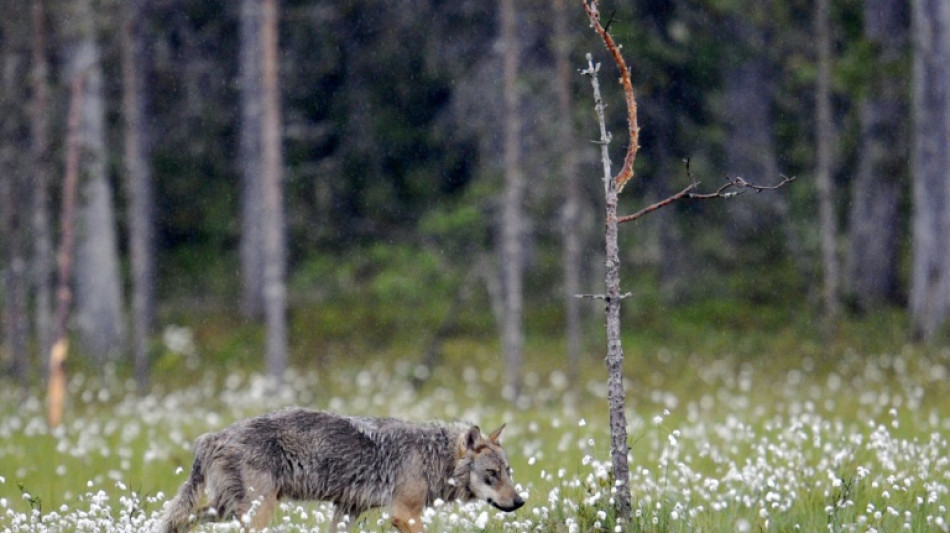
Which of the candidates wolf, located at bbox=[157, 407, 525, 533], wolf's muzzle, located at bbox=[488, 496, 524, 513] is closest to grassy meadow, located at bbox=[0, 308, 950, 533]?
wolf's muzzle, located at bbox=[488, 496, 524, 513]

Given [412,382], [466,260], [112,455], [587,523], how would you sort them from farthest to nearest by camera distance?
[466,260] < [412,382] < [112,455] < [587,523]

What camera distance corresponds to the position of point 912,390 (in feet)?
57.8

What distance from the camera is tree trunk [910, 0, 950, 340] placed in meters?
21.8

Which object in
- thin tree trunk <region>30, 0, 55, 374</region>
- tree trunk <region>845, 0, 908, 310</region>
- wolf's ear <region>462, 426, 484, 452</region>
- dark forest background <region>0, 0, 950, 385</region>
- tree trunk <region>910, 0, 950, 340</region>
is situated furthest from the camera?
tree trunk <region>845, 0, 908, 310</region>

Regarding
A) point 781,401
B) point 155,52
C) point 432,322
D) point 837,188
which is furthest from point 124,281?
point 781,401

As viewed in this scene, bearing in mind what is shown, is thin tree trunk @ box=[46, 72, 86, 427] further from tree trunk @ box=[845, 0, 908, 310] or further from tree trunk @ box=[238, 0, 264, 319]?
tree trunk @ box=[845, 0, 908, 310]

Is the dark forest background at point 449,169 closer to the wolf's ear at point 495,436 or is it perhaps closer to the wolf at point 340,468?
the wolf's ear at point 495,436

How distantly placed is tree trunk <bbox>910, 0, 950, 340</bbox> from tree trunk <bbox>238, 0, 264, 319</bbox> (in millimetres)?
13366

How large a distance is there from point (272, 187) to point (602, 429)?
8.32 meters

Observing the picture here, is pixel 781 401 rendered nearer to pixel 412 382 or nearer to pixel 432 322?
pixel 412 382

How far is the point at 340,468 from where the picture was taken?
29.2 feet

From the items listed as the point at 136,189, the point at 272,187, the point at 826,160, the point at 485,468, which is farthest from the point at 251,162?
the point at 485,468

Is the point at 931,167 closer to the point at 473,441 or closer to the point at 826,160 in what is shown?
the point at 826,160

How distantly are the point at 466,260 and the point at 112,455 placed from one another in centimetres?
1350
